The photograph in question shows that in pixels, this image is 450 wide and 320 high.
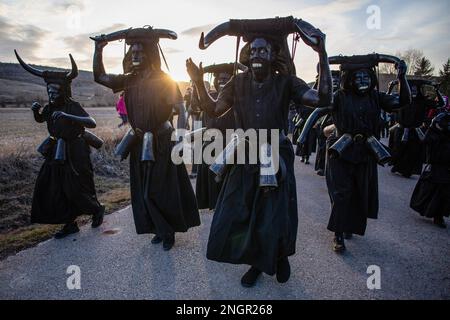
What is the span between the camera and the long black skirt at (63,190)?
182 inches

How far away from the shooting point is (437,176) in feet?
17.9

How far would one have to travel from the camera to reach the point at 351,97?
433 cm

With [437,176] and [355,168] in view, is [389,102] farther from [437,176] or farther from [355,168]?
[437,176]

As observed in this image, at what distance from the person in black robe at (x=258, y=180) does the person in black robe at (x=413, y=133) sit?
7144 millimetres

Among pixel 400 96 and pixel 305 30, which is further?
pixel 400 96

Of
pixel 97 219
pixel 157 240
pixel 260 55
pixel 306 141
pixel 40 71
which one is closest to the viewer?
pixel 260 55

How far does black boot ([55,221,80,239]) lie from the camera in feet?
15.1

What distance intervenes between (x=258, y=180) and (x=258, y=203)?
234 millimetres

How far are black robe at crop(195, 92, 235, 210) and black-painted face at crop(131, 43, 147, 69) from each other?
179 centimetres

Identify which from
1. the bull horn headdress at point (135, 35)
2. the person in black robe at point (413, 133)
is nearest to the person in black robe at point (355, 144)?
the bull horn headdress at point (135, 35)

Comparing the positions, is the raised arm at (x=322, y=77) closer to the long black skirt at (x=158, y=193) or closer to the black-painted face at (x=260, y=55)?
the black-painted face at (x=260, y=55)

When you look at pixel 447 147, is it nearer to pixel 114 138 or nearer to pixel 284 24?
pixel 284 24

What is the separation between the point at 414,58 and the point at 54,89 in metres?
78.0

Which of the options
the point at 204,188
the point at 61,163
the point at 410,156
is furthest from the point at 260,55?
Answer: the point at 410,156
